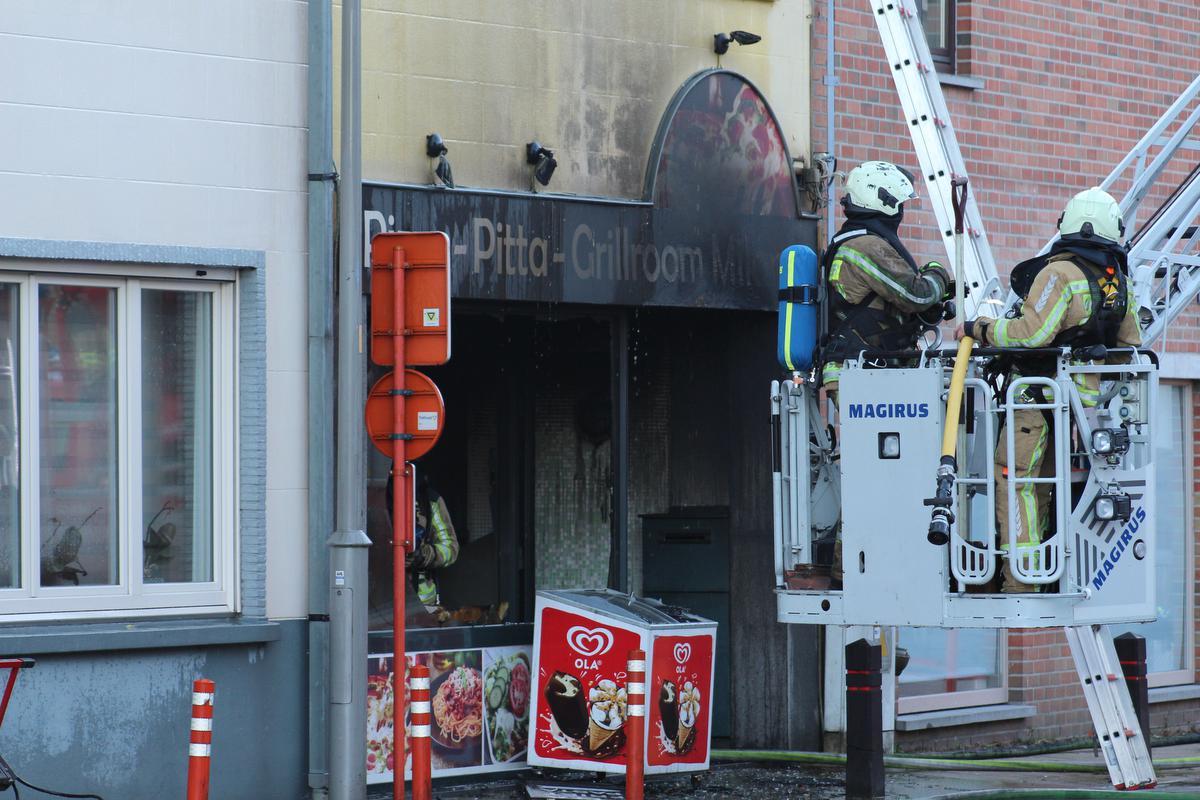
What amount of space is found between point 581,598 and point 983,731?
12.0 ft

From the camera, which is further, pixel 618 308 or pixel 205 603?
pixel 618 308

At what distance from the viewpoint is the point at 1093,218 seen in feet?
32.4

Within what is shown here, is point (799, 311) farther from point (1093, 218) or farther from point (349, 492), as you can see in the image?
point (349, 492)

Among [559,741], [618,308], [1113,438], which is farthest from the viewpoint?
[618,308]

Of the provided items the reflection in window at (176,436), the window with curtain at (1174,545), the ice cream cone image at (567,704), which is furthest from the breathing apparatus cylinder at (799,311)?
the window with curtain at (1174,545)

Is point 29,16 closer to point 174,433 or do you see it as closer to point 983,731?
point 174,433

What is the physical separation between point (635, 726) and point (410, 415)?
6.12 ft

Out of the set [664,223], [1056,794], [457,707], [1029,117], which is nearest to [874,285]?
[664,223]

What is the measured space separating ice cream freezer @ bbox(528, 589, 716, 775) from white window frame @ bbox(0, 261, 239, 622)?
1.82 meters

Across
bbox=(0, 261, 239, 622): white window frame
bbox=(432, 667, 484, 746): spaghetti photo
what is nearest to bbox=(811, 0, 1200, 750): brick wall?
bbox=(432, 667, 484, 746): spaghetti photo

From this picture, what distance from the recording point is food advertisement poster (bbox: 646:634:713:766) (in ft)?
35.6

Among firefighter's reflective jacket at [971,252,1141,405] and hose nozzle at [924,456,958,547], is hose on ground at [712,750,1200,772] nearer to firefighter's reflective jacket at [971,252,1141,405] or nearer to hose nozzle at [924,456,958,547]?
hose nozzle at [924,456,958,547]

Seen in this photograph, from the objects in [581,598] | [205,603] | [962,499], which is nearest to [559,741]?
[581,598]

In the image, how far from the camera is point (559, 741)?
11.0 m
